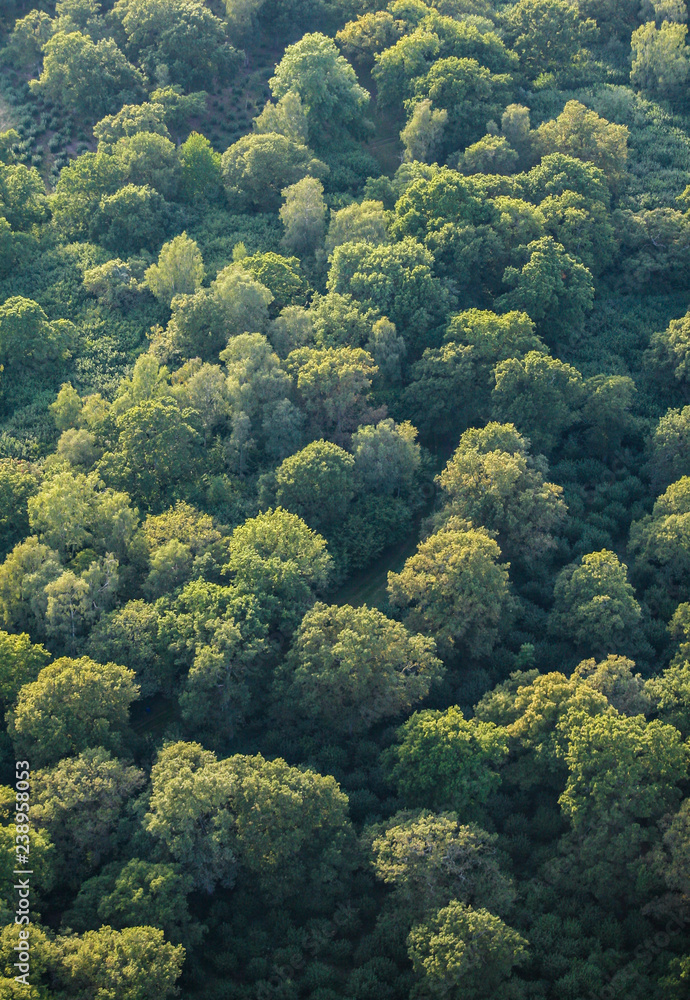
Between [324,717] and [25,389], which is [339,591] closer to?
[324,717]

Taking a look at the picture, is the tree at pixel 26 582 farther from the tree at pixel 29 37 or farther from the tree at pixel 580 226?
the tree at pixel 29 37

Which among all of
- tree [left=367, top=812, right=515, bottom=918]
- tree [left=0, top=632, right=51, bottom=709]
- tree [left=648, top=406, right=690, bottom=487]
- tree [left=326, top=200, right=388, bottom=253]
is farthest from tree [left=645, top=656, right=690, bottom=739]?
tree [left=326, top=200, right=388, bottom=253]

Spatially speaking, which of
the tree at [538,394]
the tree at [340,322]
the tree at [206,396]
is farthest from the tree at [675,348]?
the tree at [206,396]

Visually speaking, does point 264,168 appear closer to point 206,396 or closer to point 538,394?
point 206,396

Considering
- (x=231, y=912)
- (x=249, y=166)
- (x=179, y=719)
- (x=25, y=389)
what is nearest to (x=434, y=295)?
(x=249, y=166)

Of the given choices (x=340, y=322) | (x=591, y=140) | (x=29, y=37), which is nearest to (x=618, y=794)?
(x=340, y=322)

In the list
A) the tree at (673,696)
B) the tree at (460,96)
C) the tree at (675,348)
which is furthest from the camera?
the tree at (460,96)

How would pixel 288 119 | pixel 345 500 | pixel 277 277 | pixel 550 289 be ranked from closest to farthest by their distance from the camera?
1. pixel 345 500
2. pixel 550 289
3. pixel 277 277
4. pixel 288 119
